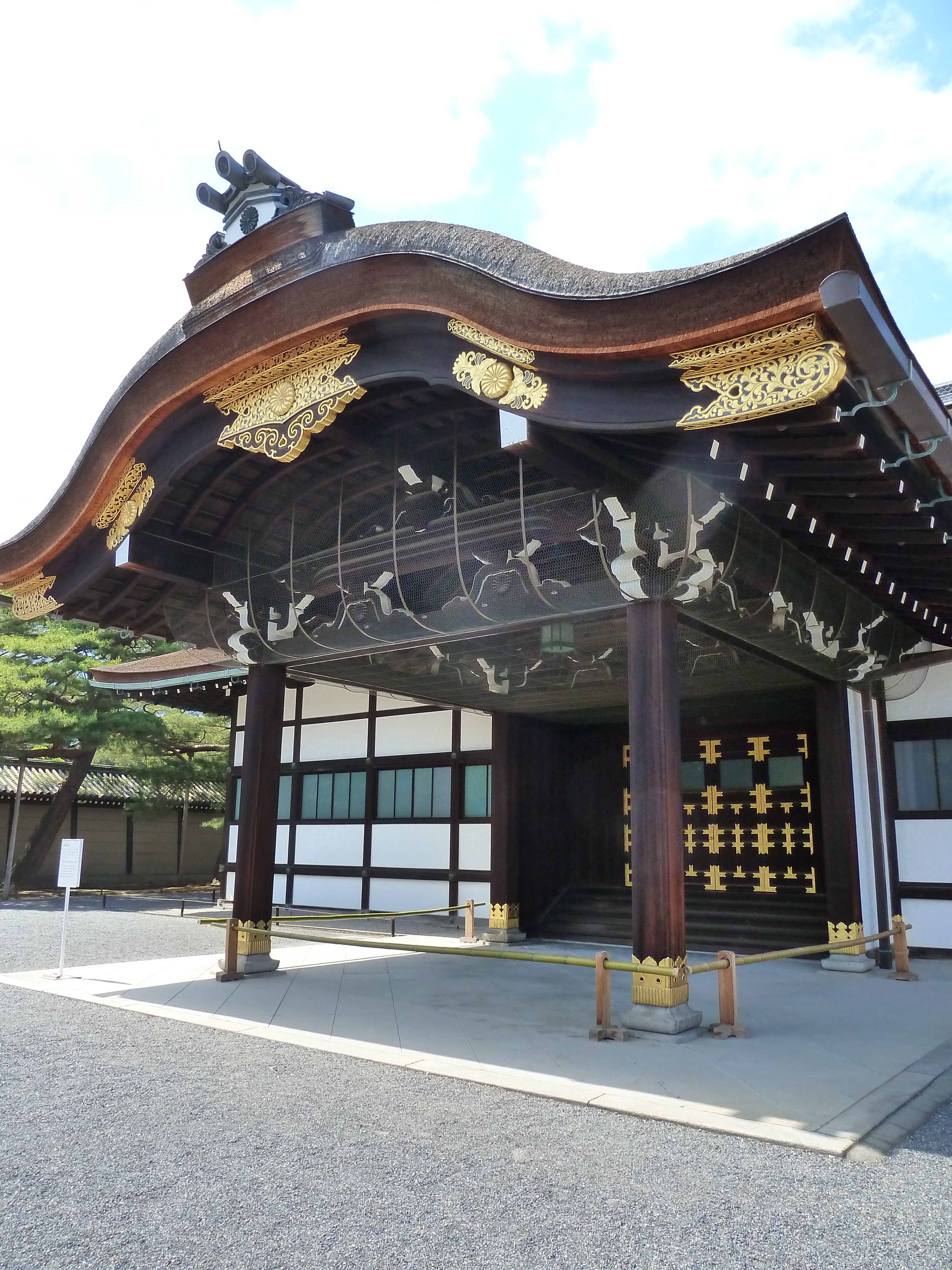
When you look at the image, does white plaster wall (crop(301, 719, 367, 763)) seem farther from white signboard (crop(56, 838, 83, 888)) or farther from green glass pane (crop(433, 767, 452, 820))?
white signboard (crop(56, 838, 83, 888))

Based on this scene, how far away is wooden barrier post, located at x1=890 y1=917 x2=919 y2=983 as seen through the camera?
28.1ft

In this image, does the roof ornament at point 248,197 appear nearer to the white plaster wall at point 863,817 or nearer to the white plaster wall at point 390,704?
the white plaster wall at point 863,817

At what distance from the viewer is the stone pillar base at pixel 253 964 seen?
8.51 m

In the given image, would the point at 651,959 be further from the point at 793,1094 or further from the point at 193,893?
the point at 193,893

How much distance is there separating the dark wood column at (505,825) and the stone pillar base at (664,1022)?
560 cm

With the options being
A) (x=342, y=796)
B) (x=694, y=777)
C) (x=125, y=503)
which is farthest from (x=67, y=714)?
(x=694, y=777)

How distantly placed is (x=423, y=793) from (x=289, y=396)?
30.3ft

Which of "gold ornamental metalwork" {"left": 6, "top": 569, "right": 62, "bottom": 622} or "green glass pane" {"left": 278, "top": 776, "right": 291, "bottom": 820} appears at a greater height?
"gold ornamental metalwork" {"left": 6, "top": 569, "right": 62, "bottom": 622}

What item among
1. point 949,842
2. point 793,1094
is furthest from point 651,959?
point 949,842

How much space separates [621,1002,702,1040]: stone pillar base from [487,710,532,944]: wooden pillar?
5.53 metres

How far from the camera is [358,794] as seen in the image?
622 inches

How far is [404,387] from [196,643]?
4425 mm

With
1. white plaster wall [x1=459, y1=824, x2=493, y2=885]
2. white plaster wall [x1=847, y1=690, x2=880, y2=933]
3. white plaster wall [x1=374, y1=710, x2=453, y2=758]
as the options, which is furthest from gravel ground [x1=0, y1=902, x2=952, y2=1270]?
white plaster wall [x1=374, y1=710, x2=453, y2=758]

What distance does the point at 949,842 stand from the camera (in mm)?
9828
